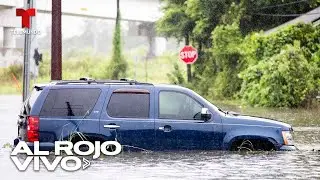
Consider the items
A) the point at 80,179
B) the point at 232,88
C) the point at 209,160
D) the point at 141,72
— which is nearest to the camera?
the point at 80,179

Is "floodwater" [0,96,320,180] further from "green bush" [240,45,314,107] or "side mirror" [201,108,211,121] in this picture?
"green bush" [240,45,314,107]

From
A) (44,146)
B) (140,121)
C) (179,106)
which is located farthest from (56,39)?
(44,146)

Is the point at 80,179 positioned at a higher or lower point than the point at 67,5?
lower

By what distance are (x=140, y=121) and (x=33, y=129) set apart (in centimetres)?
192

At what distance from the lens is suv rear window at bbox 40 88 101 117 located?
54.3 feet

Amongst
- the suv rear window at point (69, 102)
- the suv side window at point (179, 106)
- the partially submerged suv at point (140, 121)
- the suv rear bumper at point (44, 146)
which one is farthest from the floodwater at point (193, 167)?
the suv rear window at point (69, 102)

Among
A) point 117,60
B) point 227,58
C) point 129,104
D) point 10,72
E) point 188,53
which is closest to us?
point 129,104

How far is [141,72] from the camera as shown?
88.8 meters

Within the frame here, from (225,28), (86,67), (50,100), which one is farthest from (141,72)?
(50,100)

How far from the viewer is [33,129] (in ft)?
53.2

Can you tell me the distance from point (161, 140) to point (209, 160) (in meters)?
1.24

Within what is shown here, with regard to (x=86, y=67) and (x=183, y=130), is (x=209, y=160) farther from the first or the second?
(x=86, y=67)

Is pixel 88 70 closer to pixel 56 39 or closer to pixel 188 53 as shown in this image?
pixel 188 53

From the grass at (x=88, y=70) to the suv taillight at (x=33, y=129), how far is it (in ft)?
146
